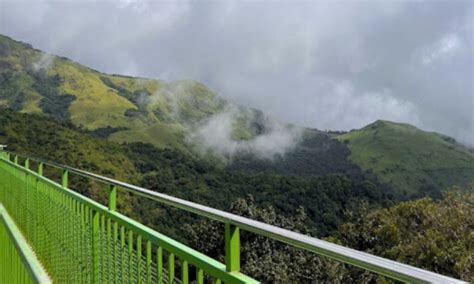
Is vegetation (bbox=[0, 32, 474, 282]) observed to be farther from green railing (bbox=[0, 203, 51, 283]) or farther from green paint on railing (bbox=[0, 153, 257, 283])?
green railing (bbox=[0, 203, 51, 283])

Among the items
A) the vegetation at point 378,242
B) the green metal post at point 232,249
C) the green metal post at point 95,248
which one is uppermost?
the green metal post at point 232,249

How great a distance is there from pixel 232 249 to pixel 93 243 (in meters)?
2.21

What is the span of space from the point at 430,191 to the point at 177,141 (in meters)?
86.1

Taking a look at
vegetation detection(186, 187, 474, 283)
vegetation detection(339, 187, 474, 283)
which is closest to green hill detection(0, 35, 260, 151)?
vegetation detection(186, 187, 474, 283)

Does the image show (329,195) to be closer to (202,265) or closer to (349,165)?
(202,265)

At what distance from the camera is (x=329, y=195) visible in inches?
2945

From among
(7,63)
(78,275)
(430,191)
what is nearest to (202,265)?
(78,275)

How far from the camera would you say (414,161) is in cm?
17150

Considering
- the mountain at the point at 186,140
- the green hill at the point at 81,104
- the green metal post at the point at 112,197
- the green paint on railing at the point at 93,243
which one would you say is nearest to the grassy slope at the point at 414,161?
the mountain at the point at 186,140

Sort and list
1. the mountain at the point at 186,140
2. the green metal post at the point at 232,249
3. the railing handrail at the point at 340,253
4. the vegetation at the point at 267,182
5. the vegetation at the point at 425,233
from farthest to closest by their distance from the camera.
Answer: the mountain at the point at 186,140 → the vegetation at the point at 267,182 → the vegetation at the point at 425,233 → the green metal post at the point at 232,249 → the railing handrail at the point at 340,253

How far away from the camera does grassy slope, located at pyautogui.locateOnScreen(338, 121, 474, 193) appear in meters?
157

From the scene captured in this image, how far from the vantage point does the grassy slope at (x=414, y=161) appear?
514ft

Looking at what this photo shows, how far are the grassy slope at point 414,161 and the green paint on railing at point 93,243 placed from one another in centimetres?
15169

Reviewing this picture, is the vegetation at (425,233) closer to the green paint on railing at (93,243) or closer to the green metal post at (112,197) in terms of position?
the green paint on railing at (93,243)
